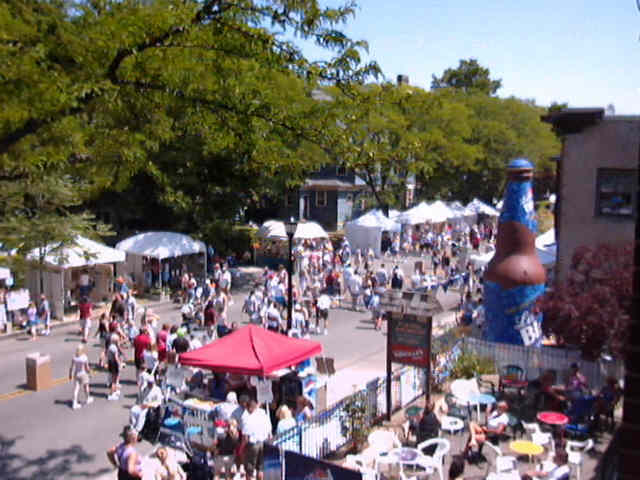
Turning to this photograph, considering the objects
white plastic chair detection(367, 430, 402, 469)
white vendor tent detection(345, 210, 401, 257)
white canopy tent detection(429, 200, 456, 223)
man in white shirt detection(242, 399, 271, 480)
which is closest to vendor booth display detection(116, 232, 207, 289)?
white vendor tent detection(345, 210, 401, 257)

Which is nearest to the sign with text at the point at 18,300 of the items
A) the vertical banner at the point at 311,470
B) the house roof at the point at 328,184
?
the vertical banner at the point at 311,470

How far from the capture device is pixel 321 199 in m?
49.5

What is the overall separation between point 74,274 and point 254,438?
50.2ft

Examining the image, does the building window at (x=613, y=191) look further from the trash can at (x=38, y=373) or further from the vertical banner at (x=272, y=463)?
the trash can at (x=38, y=373)

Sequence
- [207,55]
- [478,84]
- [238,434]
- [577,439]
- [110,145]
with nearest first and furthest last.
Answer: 1. [207,55]
2. [110,145]
3. [238,434]
4. [577,439]
5. [478,84]

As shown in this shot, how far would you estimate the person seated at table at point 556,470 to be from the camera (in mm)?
8477

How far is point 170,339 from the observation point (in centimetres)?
1431

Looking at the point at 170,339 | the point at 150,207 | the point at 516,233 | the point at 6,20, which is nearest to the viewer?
the point at 6,20

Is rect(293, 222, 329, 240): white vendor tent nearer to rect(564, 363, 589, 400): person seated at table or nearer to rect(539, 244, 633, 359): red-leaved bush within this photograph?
rect(539, 244, 633, 359): red-leaved bush

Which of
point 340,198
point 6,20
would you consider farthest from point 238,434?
point 340,198

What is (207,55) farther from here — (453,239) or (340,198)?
(340,198)

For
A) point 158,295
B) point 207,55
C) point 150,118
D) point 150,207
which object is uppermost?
point 207,55

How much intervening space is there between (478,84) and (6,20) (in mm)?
78613

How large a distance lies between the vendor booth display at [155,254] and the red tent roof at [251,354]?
12986 millimetres
